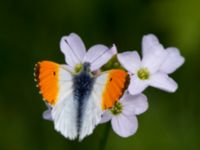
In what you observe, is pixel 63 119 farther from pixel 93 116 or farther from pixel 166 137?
pixel 166 137

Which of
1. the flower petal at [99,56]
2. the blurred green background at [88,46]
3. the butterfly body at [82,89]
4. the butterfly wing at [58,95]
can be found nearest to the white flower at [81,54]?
the flower petal at [99,56]

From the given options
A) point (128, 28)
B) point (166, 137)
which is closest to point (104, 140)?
point (166, 137)

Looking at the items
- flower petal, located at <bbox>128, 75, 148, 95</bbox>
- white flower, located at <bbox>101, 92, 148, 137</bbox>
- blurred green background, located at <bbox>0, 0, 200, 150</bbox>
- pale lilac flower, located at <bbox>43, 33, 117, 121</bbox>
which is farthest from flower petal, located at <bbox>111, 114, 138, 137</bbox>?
blurred green background, located at <bbox>0, 0, 200, 150</bbox>

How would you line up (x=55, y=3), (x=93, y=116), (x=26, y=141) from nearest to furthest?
1. (x=93, y=116)
2. (x=26, y=141)
3. (x=55, y=3)

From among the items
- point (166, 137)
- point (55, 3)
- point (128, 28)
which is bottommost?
point (166, 137)

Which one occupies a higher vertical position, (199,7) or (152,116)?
(199,7)

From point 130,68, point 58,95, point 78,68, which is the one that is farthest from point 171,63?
point 58,95

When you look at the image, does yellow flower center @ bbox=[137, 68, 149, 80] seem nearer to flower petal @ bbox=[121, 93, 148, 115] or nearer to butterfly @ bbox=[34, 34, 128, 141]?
flower petal @ bbox=[121, 93, 148, 115]
